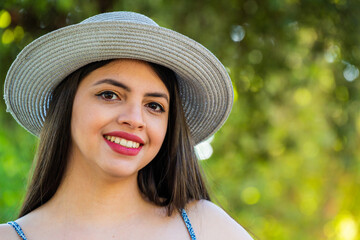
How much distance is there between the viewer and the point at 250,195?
761 cm

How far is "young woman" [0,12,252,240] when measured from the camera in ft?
8.09

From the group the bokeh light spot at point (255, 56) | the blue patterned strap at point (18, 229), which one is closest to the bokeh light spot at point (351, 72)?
the bokeh light spot at point (255, 56)

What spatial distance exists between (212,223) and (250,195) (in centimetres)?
497

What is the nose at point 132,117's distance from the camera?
7.97 ft

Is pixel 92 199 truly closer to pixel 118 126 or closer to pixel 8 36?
pixel 118 126

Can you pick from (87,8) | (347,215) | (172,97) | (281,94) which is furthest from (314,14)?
(347,215)

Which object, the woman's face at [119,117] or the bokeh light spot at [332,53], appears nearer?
the woman's face at [119,117]

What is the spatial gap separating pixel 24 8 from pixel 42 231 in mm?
1727

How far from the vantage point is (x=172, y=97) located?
275cm

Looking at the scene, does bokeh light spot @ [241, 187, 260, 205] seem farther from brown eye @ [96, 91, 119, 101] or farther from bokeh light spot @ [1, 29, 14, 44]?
brown eye @ [96, 91, 119, 101]

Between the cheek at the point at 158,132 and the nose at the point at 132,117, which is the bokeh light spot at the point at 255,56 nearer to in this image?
the cheek at the point at 158,132

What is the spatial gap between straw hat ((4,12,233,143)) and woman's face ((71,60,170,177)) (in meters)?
0.08

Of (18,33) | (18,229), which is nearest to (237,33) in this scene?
(18,33)

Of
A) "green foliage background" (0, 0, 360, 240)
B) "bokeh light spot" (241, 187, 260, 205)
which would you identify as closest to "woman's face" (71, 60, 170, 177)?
"green foliage background" (0, 0, 360, 240)
